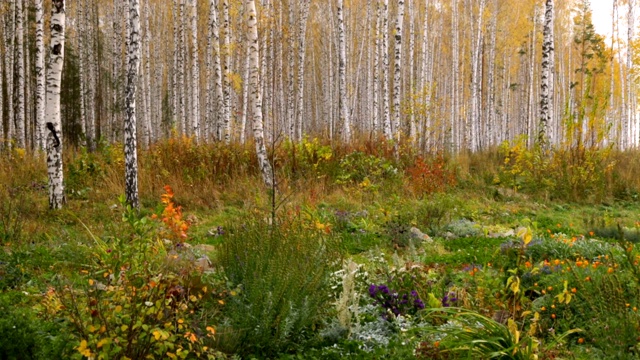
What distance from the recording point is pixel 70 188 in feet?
32.7

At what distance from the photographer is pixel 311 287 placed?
13.8ft

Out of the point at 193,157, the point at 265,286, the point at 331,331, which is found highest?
the point at 193,157

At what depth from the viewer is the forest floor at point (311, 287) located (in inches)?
129

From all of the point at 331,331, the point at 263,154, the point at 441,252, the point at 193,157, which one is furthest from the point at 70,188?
the point at 331,331

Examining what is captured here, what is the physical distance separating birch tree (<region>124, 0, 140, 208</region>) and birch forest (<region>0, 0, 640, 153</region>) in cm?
600

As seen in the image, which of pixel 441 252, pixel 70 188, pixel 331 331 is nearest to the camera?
pixel 331 331

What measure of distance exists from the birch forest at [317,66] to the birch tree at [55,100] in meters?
5.66

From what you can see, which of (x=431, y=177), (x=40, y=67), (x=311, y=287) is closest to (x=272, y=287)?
(x=311, y=287)

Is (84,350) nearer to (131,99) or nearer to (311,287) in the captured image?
(311,287)

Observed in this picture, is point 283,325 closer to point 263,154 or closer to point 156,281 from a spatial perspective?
point 156,281

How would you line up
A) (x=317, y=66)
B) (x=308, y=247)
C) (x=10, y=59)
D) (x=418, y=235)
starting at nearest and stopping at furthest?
(x=308, y=247) < (x=418, y=235) < (x=10, y=59) < (x=317, y=66)

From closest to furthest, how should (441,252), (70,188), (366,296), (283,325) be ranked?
1. (283,325)
2. (366,296)
3. (441,252)
4. (70,188)

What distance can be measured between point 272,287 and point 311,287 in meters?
0.32

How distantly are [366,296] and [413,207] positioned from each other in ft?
15.7
